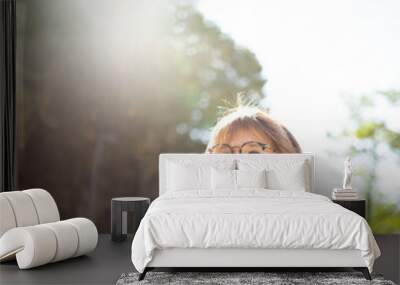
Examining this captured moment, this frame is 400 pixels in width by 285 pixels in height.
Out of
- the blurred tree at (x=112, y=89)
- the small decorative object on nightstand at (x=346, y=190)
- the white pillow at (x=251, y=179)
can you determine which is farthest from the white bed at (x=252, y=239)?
the blurred tree at (x=112, y=89)

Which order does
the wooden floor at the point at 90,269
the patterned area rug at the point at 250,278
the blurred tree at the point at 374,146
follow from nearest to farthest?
the patterned area rug at the point at 250,278 < the wooden floor at the point at 90,269 < the blurred tree at the point at 374,146

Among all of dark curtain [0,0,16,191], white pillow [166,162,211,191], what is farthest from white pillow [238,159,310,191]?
dark curtain [0,0,16,191]

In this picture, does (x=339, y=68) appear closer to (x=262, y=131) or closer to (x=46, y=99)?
(x=262, y=131)

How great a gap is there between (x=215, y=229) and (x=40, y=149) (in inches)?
132

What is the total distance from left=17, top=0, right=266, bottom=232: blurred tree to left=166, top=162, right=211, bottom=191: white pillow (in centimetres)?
57

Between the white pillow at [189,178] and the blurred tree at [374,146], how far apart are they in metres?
1.81

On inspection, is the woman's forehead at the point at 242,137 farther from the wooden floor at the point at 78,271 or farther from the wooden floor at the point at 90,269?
the wooden floor at the point at 78,271

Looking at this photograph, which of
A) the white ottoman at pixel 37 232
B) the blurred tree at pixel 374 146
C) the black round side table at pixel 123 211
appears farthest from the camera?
the blurred tree at pixel 374 146

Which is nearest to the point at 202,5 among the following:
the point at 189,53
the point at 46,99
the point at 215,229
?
the point at 189,53

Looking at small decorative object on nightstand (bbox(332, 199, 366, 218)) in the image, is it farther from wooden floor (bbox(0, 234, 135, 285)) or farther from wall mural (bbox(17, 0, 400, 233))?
wooden floor (bbox(0, 234, 135, 285))

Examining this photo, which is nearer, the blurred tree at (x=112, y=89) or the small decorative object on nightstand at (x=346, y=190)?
the small decorative object on nightstand at (x=346, y=190)

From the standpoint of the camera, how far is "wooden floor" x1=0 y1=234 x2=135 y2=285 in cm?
478

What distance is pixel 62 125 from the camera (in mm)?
7328

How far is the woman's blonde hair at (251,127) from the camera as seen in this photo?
23.8ft
